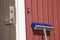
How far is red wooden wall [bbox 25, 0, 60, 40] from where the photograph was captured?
1313 mm

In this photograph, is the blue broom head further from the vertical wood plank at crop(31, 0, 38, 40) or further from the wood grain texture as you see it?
the wood grain texture

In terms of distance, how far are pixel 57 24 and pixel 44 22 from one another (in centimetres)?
14

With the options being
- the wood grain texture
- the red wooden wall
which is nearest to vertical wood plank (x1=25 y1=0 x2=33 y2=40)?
the red wooden wall

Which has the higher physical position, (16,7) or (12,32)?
(16,7)

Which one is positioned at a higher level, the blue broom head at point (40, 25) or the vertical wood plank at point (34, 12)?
the vertical wood plank at point (34, 12)

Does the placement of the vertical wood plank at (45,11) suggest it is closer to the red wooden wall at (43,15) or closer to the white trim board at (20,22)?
the red wooden wall at (43,15)

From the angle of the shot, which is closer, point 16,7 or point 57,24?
point 16,7

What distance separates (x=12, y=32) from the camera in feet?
4.30

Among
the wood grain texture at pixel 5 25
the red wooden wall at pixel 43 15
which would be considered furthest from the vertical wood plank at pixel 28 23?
the wood grain texture at pixel 5 25

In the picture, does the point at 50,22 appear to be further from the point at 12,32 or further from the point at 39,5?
the point at 12,32

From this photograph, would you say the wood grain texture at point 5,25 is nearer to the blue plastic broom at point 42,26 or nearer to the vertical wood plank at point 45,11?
the blue plastic broom at point 42,26

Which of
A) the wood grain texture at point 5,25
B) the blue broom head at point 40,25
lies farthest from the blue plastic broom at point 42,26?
the wood grain texture at point 5,25

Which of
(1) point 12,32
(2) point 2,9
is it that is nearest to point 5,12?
(2) point 2,9

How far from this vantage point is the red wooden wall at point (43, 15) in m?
1.31
